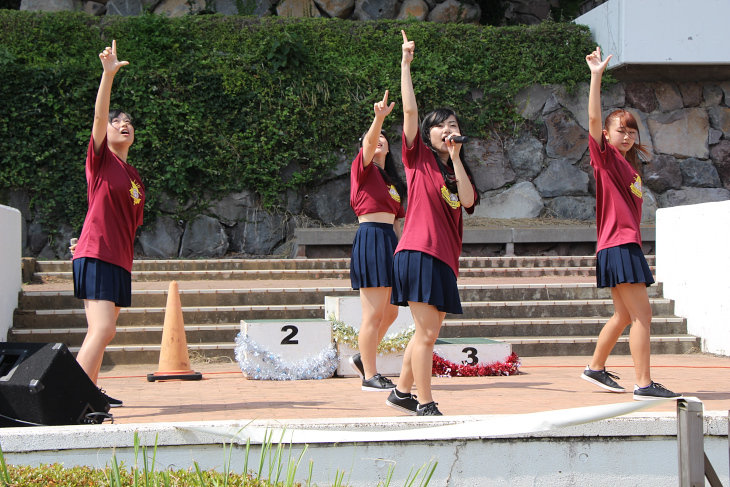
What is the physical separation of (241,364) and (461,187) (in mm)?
2925

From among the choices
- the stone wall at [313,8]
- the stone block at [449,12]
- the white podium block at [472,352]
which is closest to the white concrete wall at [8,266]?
the white podium block at [472,352]

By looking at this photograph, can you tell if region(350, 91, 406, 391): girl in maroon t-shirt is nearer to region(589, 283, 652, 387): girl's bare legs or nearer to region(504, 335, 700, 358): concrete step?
region(589, 283, 652, 387): girl's bare legs

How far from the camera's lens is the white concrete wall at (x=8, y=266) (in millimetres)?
Answer: 6906

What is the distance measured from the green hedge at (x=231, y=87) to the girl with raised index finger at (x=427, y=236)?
362 inches

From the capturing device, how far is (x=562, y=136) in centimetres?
1409

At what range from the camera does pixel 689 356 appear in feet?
24.3

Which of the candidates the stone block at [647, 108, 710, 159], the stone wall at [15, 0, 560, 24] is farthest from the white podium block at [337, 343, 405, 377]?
the stone block at [647, 108, 710, 159]

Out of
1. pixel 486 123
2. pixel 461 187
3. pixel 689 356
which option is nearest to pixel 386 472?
pixel 461 187

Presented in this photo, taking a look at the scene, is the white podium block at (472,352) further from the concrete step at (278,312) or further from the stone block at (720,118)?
the stone block at (720,118)

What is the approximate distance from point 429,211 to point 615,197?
152cm

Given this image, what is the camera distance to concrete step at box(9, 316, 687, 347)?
7238 millimetres

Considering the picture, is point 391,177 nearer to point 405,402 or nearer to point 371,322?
point 371,322

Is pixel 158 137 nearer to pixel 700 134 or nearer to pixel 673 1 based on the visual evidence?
pixel 673 1

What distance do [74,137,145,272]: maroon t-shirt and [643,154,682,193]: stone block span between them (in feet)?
40.0
